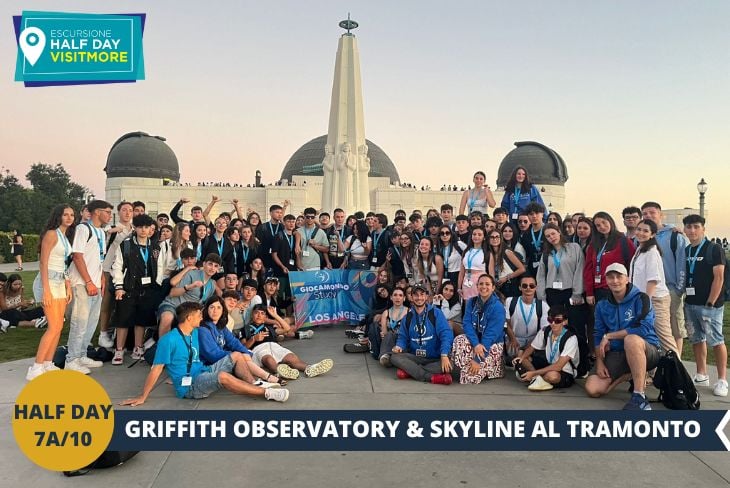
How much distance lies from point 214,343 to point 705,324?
5.05m

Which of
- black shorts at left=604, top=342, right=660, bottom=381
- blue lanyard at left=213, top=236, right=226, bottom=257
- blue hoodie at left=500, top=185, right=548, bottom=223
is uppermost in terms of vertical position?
blue hoodie at left=500, top=185, right=548, bottom=223

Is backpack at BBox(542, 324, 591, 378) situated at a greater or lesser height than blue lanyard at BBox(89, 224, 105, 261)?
lesser

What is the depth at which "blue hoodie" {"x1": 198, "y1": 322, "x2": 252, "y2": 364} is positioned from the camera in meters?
4.72

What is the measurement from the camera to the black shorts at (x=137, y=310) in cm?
593

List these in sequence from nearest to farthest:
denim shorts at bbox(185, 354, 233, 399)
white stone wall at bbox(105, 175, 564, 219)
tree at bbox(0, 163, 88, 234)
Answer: denim shorts at bbox(185, 354, 233, 399), tree at bbox(0, 163, 88, 234), white stone wall at bbox(105, 175, 564, 219)

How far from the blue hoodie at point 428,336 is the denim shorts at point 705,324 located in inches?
99.4

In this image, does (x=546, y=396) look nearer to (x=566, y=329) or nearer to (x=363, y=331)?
(x=566, y=329)

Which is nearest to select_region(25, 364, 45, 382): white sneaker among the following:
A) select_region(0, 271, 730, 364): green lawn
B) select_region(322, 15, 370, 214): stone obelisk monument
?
select_region(0, 271, 730, 364): green lawn

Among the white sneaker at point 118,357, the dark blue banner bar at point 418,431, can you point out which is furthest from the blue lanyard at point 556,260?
the white sneaker at point 118,357

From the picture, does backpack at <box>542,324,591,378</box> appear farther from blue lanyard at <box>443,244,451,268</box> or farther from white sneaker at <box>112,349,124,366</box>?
white sneaker at <box>112,349,124,366</box>

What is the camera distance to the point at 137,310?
19.8 ft

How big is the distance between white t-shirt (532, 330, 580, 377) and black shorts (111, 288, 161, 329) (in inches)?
183

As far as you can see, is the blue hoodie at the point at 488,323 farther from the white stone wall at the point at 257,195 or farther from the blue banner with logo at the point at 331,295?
the white stone wall at the point at 257,195

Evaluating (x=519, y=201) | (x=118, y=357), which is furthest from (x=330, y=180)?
(x=118, y=357)
